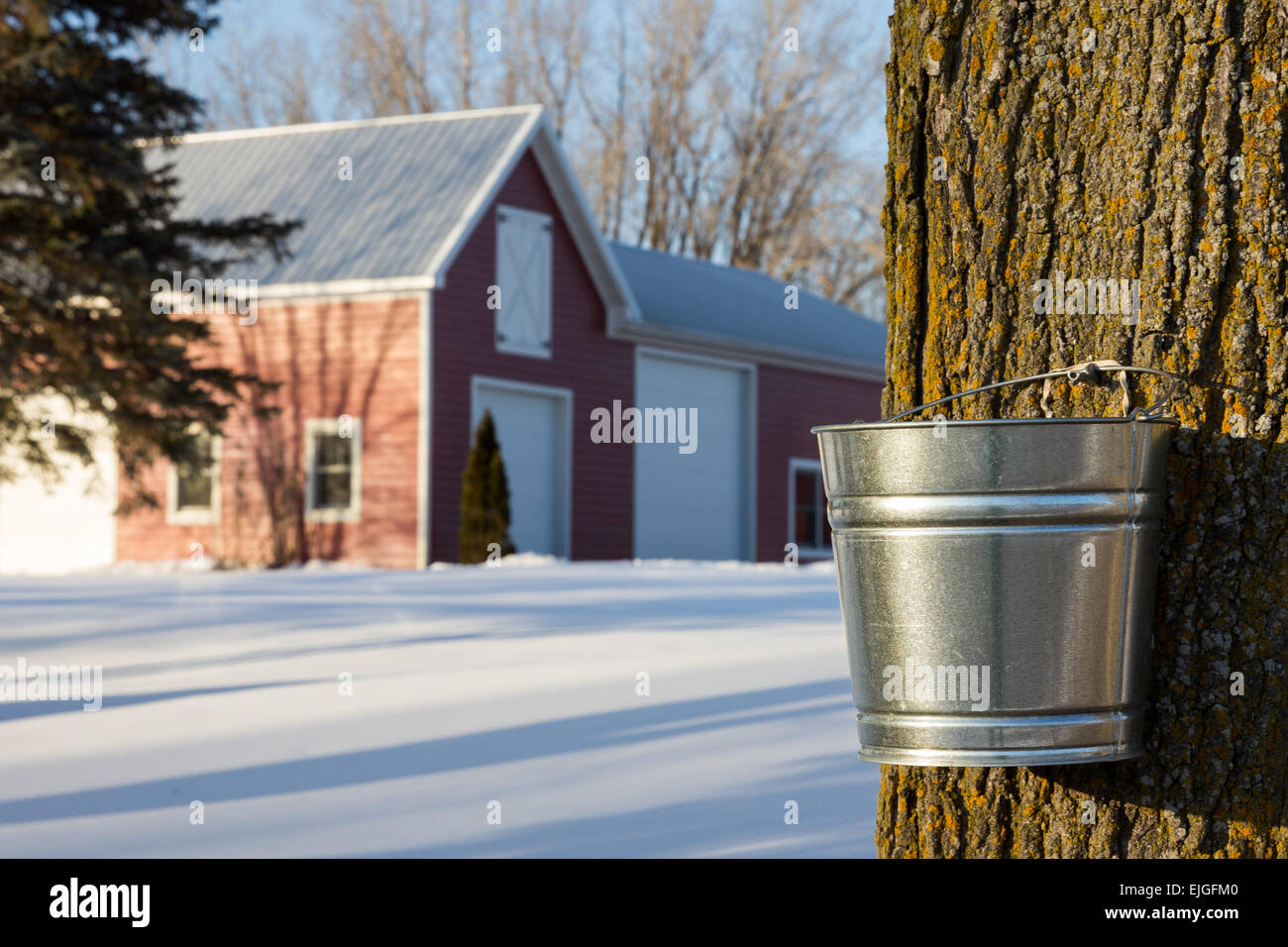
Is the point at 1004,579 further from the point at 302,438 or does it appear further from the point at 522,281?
the point at 522,281

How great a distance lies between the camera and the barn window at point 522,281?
19.5 meters

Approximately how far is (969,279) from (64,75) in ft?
43.8

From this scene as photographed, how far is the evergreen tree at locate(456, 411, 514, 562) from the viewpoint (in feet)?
58.7

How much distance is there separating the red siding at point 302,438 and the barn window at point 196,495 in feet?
0.37

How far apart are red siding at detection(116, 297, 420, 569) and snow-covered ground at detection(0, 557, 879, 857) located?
6324 millimetres

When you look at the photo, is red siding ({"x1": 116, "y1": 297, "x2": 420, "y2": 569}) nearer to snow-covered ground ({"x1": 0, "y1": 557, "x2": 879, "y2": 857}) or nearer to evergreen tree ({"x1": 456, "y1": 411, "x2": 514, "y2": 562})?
evergreen tree ({"x1": 456, "y1": 411, "x2": 514, "y2": 562})

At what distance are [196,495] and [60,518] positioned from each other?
2.07 m

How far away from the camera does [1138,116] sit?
9.29 feet

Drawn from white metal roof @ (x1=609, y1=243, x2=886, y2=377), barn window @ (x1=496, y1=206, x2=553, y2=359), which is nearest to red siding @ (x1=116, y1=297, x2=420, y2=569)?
barn window @ (x1=496, y1=206, x2=553, y2=359)

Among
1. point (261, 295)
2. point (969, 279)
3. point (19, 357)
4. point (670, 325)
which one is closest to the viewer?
point (969, 279)

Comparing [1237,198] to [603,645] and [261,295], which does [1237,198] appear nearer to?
[603,645]

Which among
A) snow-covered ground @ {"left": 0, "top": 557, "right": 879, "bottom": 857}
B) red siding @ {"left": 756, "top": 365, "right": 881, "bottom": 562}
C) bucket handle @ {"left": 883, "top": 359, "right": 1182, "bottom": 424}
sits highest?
red siding @ {"left": 756, "top": 365, "right": 881, "bottom": 562}

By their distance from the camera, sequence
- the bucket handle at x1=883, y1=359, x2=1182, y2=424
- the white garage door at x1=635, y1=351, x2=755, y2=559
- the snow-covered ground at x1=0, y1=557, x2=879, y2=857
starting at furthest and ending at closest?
the white garage door at x1=635, y1=351, x2=755, y2=559 → the snow-covered ground at x1=0, y1=557, x2=879, y2=857 → the bucket handle at x1=883, y1=359, x2=1182, y2=424
